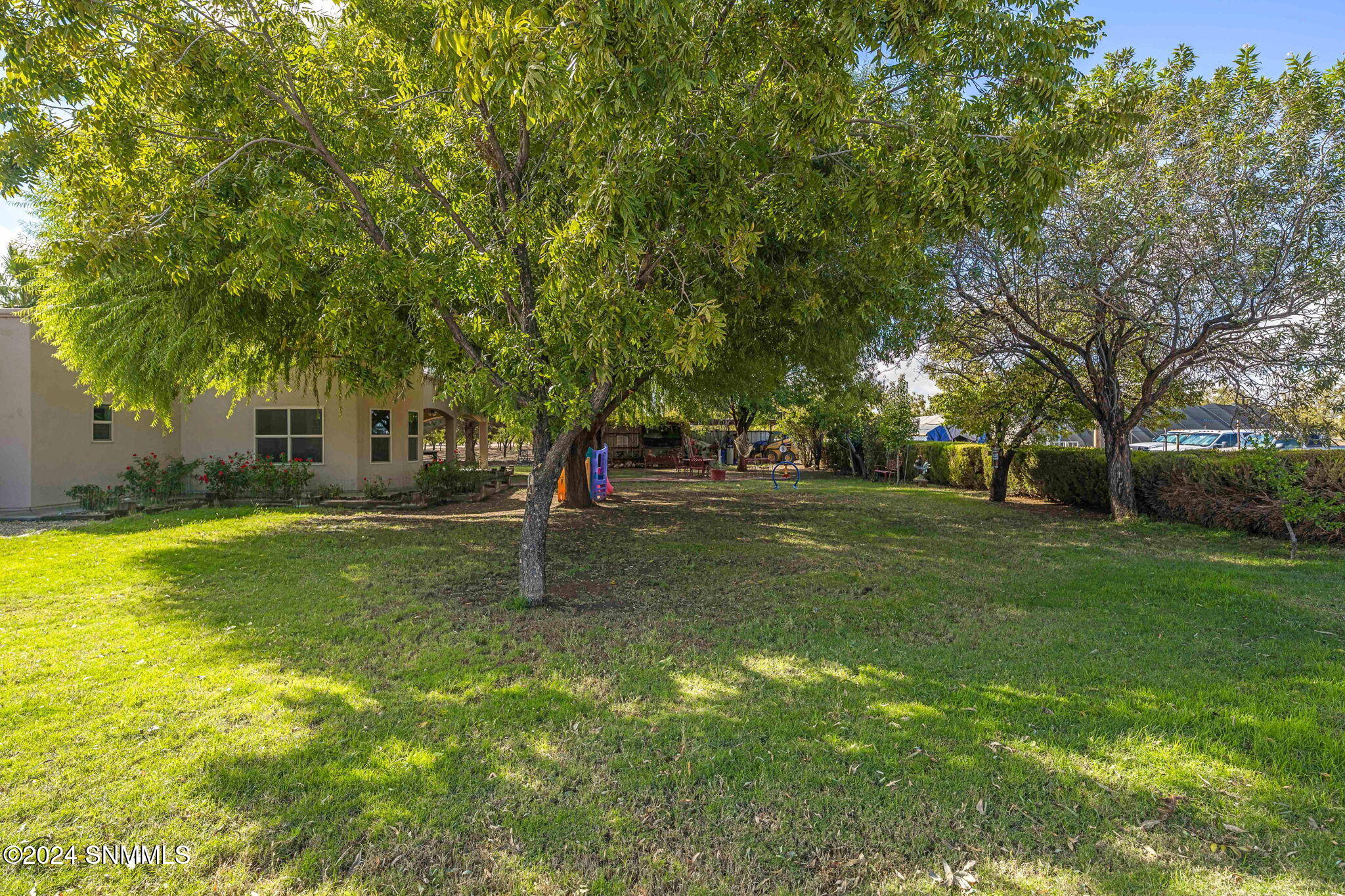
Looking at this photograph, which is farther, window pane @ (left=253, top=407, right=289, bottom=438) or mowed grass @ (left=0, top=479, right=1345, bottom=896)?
window pane @ (left=253, top=407, right=289, bottom=438)

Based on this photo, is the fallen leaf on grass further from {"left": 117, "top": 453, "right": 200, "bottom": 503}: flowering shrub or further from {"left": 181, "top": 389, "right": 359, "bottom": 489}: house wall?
{"left": 117, "top": 453, "right": 200, "bottom": 503}: flowering shrub

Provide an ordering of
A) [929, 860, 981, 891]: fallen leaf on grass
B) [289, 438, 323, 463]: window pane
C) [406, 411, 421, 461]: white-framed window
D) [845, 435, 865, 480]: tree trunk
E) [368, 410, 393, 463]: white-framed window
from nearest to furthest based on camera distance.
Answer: [929, 860, 981, 891]: fallen leaf on grass
[289, 438, 323, 463]: window pane
[368, 410, 393, 463]: white-framed window
[406, 411, 421, 461]: white-framed window
[845, 435, 865, 480]: tree trunk

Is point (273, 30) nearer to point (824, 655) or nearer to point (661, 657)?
point (661, 657)

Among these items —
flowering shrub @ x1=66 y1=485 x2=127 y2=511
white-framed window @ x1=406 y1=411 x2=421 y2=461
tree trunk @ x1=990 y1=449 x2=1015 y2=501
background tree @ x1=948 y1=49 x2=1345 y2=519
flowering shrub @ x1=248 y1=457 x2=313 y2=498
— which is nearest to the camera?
background tree @ x1=948 y1=49 x2=1345 y2=519

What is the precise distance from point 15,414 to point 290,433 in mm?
4610

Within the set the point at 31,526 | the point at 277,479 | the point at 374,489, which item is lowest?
the point at 31,526

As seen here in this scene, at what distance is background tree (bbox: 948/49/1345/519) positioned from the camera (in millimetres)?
8688

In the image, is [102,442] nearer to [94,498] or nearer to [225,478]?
[94,498]

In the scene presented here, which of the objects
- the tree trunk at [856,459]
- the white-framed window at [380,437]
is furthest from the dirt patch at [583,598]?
the tree trunk at [856,459]

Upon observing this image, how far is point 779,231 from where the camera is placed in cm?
654

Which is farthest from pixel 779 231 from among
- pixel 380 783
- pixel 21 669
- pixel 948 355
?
pixel 948 355

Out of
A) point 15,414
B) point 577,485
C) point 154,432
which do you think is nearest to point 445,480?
point 577,485

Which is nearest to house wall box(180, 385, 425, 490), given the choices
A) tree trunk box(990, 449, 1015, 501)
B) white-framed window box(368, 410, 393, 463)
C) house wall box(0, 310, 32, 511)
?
white-framed window box(368, 410, 393, 463)

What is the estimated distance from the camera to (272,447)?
1508 centimetres
